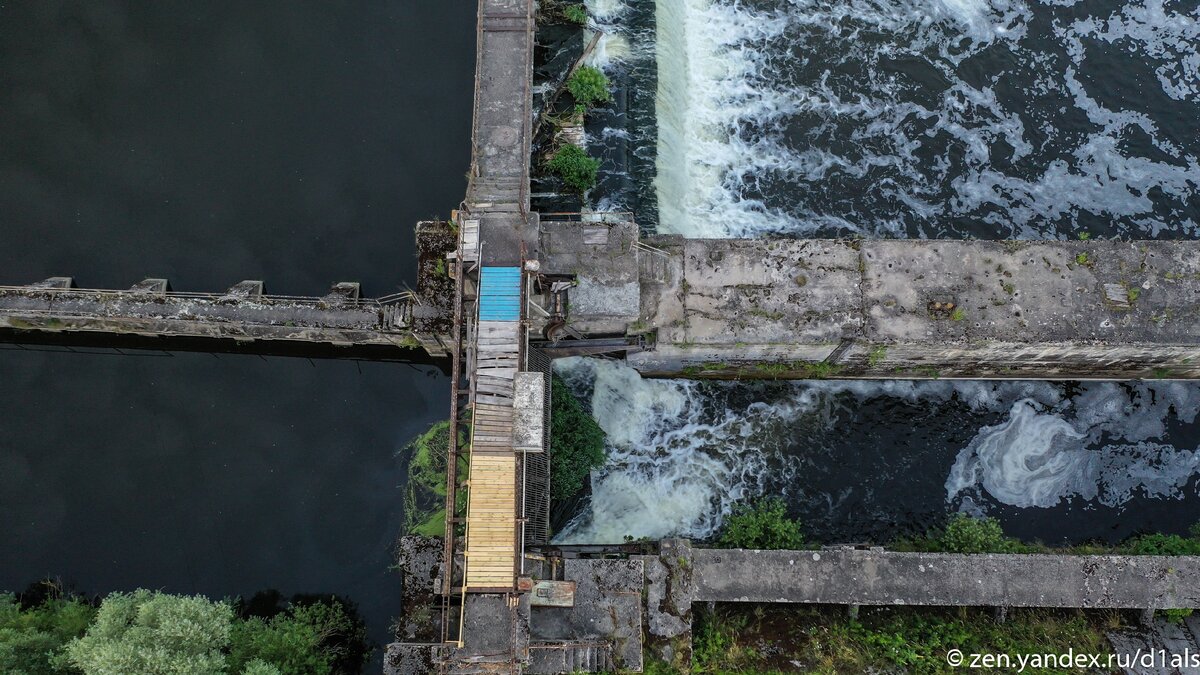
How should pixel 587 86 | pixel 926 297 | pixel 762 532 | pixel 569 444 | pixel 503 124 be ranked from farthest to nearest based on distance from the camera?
pixel 587 86 → pixel 569 444 → pixel 503 124 → pixel 762 532 → pixel 926 297

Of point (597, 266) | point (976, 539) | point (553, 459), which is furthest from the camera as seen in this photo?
point (553, 459)

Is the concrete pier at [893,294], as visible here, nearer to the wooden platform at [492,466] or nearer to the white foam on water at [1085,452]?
the wooden platform at [492,466]

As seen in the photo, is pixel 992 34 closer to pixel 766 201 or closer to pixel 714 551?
pixel 766 201

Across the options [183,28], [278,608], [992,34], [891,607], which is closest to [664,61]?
[992,34]

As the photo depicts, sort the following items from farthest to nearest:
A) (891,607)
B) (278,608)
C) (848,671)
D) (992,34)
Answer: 1. (992,34)
2. (278,608)
3. (891,607)
4. (848,671)

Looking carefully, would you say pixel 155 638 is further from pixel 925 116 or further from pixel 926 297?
pixel 925 116

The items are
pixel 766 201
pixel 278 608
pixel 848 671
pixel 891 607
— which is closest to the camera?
pixel 848 671

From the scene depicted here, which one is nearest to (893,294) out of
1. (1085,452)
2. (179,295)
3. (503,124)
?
(1085,452)
